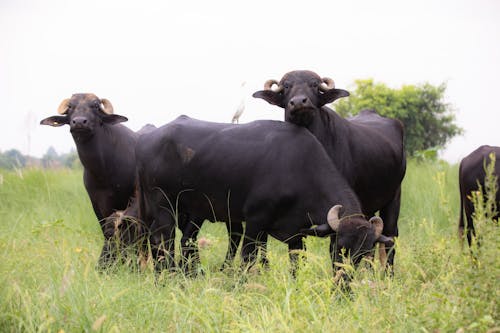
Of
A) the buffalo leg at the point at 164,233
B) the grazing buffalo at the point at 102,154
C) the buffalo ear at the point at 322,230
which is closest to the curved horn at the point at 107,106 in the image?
the grazing buffalo at the point at 102,154

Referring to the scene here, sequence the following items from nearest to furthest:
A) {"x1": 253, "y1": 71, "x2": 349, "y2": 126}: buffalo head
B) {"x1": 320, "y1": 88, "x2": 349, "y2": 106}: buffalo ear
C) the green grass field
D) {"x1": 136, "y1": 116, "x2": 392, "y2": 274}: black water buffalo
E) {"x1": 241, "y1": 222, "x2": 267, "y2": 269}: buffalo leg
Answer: the green grass field < {"x1": 136, "y1": 116, "x2": 392, "y2": 274}: black water buffalo < {"x1": 241, "y1": 222, "x2": 267, "y2": 269}: buffalo leg < {"x1": 253, "y1": 71, "x2": 349, "y2": 126}: buffalo head < {"x1": 320, "y1": 88, "x2": 349, "y2": 106}: buffalo ear

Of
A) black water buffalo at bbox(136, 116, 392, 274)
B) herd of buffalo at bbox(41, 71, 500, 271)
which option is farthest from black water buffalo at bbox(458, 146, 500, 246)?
black water buffalo at bbox(136, 116, 392, 274)

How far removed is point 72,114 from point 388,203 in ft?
14.0

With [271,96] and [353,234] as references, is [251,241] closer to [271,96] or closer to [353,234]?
[353,234]

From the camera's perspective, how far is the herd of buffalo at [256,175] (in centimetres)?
656

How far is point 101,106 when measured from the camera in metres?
8.41

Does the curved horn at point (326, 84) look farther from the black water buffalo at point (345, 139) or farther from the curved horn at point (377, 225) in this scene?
the curved horn at point (377, 225)

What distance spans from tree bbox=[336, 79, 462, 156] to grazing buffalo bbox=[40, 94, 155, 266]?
21.7 metres

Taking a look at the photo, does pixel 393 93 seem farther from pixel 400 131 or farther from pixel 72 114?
pixel 72 114

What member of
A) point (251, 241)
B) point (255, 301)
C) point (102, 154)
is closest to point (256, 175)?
point (251, 241)

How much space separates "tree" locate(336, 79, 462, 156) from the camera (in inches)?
1154

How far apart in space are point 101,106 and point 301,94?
276 cm

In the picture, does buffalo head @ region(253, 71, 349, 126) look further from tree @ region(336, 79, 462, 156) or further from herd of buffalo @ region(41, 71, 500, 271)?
A: tree @ region(336, 79, 462, 156)

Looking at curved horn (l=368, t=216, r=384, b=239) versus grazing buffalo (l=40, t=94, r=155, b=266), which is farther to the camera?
grazing buffalo (l=40, t=94, r=155, b=266)
